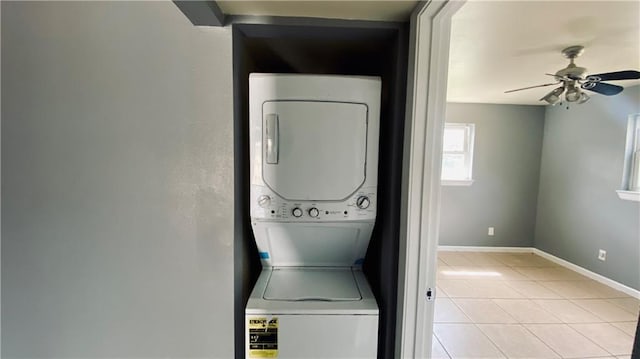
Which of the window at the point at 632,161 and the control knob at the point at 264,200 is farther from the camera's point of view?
the window at the point at 632,161

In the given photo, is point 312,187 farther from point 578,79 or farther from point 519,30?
point 578,79

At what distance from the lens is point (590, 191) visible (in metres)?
3.72

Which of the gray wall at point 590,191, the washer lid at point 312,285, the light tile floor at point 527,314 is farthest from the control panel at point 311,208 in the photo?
the gray wall at point 590,191

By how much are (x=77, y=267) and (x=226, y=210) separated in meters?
0.73

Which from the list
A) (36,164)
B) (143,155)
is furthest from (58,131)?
(143,155)

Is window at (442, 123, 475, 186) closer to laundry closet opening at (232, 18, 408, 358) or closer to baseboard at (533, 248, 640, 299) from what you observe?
baseboard at (533, 248, 640, 299)

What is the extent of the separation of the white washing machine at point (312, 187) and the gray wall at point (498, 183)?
358cm

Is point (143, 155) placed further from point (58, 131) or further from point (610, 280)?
point (610, 280)

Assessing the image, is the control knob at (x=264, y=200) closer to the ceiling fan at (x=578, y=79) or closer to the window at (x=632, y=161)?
the ceiling fan at (x=578, y=79)

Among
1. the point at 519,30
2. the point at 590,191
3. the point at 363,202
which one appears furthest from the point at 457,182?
the point at 363,202

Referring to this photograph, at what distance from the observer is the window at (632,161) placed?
10.8 feet

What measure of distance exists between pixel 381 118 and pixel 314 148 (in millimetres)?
424

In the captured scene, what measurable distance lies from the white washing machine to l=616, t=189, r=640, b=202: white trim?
3586 millimetres

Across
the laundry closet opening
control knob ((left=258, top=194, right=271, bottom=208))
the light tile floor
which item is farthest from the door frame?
the light tile floor
